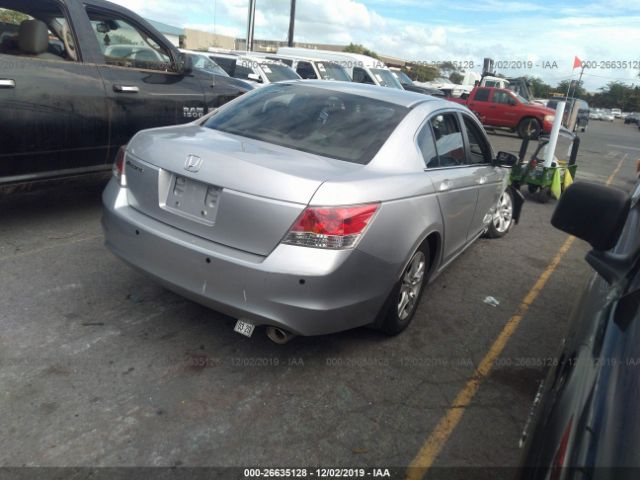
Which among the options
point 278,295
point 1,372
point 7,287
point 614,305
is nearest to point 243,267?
point 278,295

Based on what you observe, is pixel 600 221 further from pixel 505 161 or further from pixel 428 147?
pixel 505 161

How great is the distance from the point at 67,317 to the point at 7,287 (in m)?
0.67

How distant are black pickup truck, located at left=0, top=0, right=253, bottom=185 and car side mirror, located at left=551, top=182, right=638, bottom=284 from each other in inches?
159

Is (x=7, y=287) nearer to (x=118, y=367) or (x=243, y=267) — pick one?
(x=118, y=367)

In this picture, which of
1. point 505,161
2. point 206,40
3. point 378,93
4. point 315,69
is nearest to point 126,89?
point 378,93

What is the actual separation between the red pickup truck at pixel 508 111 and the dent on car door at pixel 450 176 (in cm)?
1832

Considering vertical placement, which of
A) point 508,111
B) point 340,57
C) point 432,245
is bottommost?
point 432,245

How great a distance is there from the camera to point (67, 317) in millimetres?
3406

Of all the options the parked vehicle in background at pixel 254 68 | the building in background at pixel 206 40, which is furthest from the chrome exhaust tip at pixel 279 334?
the building in background at pixel 206 40

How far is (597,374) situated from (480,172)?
3.24 m

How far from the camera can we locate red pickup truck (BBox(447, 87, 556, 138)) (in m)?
21.3

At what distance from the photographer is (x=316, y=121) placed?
352cm

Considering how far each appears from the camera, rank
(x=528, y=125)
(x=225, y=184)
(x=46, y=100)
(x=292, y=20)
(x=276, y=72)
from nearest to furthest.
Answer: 1. (x=225, y=184)
2. (x=46, y=100)
3. (x=276, y=72)
4. (x=528, y=125)
5. (x=292, y=20)

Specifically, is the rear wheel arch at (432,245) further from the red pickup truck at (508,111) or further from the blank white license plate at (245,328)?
the red pickup truck at (508,111)
